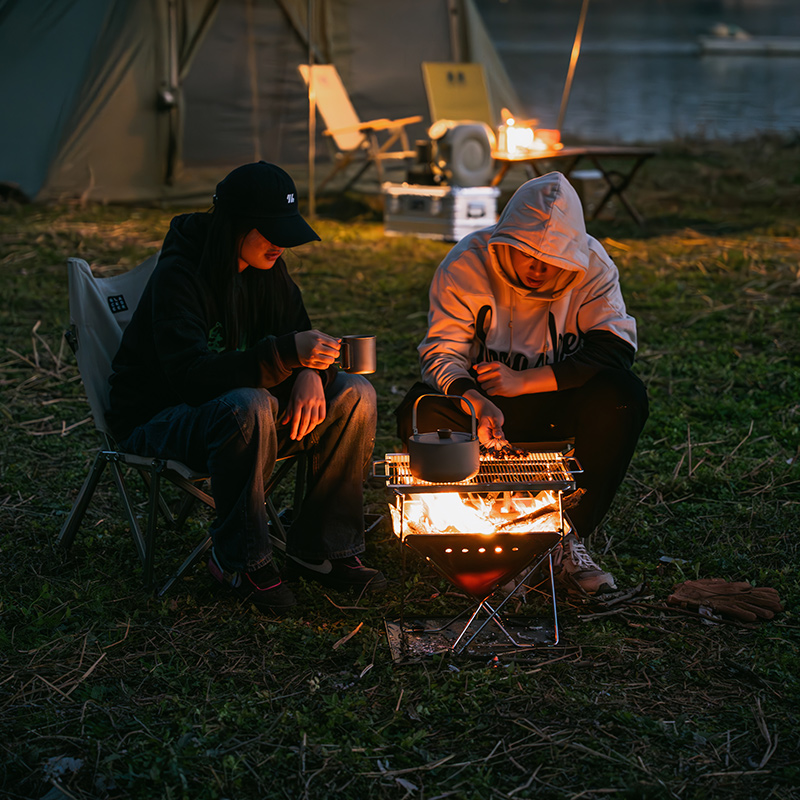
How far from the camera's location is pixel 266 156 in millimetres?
10328

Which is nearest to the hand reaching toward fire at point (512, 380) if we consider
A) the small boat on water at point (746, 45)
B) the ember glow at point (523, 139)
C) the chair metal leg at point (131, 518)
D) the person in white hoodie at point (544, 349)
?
the person in white hoodie at point (544, 349)

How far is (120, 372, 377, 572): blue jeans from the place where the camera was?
2.43 metres

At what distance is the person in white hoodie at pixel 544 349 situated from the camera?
2.62 metres

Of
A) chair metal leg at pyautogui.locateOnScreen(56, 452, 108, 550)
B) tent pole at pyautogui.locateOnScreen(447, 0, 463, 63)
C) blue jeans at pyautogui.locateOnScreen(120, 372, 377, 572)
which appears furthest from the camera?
tent pole at pyautogui.locateOnScreen(447, 0, 463, 63)

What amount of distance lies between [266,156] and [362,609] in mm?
8524

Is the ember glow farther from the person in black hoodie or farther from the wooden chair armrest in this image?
the person in black hoodie

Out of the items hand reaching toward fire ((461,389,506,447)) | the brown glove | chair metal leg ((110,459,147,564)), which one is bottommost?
the brown glove

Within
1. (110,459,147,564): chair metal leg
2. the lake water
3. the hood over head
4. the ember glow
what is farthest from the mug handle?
the lake water

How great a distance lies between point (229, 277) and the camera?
8.58ft

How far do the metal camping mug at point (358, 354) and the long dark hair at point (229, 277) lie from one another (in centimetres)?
39

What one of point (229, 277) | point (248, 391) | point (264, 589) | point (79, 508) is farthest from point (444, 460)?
point (79, 508)

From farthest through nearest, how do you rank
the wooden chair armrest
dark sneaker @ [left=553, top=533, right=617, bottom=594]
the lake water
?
the lake water, the wooden chair armrest, dark sneaker @ [left=553, top=533, right=617, bottom=594]

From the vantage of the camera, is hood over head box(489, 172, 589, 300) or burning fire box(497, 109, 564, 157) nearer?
hood over head box(489, 172, 589, 300)

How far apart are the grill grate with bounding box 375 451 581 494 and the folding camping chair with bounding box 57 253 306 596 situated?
43 centimetres
